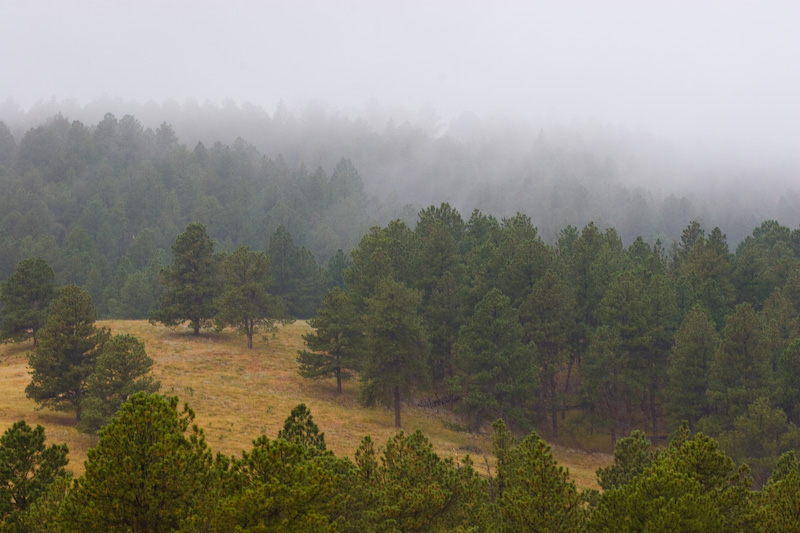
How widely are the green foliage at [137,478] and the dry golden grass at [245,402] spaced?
16363mm

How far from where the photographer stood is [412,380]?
41.9 m

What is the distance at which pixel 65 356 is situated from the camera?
3186 centimetres

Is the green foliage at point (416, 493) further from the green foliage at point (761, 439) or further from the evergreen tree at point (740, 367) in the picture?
the evergreen tree at point (740, 367)

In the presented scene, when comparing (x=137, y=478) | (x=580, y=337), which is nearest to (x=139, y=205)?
(x=580, y=337)

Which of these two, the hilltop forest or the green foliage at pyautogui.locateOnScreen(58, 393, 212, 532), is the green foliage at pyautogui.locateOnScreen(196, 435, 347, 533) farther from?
the green foliage at pyautogui.locateOnScreen(58, 393, 212, 532)

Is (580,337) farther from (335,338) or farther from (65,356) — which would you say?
(65,356)

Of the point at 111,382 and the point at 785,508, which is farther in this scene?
the point at 111,382

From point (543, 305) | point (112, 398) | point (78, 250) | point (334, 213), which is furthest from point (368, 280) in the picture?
point (334, 213)

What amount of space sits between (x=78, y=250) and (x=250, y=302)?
45.3 metres

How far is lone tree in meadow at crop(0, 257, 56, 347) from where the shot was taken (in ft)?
155

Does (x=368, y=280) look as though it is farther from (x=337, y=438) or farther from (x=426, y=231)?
(x=337, y=438)

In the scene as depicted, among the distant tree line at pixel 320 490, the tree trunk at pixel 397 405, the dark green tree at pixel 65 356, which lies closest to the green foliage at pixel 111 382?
the dark green tree at pixel 65 356

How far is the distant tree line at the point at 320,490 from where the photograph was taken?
11539 millimetres

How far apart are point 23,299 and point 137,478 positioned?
43.7 metres
